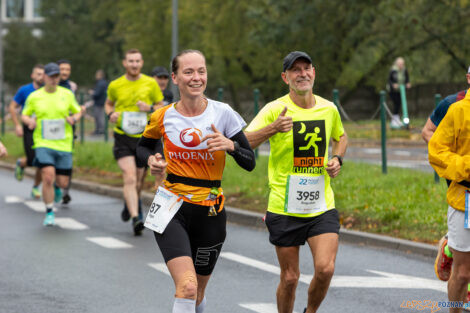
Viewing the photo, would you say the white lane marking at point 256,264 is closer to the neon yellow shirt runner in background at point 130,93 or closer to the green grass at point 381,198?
the green grass at point 381,198

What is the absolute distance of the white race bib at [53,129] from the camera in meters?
12.3

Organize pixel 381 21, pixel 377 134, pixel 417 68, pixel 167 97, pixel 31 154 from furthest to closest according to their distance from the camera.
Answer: pixel 417 68 < pixel 381 21 < pixel 377 134 < pixel 31 154 < pixel 167 97

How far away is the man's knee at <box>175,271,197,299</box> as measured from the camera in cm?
540

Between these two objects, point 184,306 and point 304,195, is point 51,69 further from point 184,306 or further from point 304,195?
point 184,306

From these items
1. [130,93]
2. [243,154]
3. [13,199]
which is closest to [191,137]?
[243,154]

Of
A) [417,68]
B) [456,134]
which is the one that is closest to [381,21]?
[417,68]

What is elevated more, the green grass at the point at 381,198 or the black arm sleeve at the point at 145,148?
the black arm sleeve at the point at 145,148

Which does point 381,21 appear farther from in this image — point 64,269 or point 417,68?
point 64,269

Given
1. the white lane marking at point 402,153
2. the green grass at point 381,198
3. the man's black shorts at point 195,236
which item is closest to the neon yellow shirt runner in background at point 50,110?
the green grass at point 381,198

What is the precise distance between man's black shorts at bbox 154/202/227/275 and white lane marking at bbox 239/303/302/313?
1629mm

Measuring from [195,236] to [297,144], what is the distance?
39.8 inches

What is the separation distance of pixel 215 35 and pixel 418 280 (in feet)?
116

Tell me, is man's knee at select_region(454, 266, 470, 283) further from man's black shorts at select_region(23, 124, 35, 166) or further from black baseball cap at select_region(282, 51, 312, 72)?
man's black shorts at select_region(23, 124, 35, 166)

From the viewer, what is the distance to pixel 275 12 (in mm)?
37625
